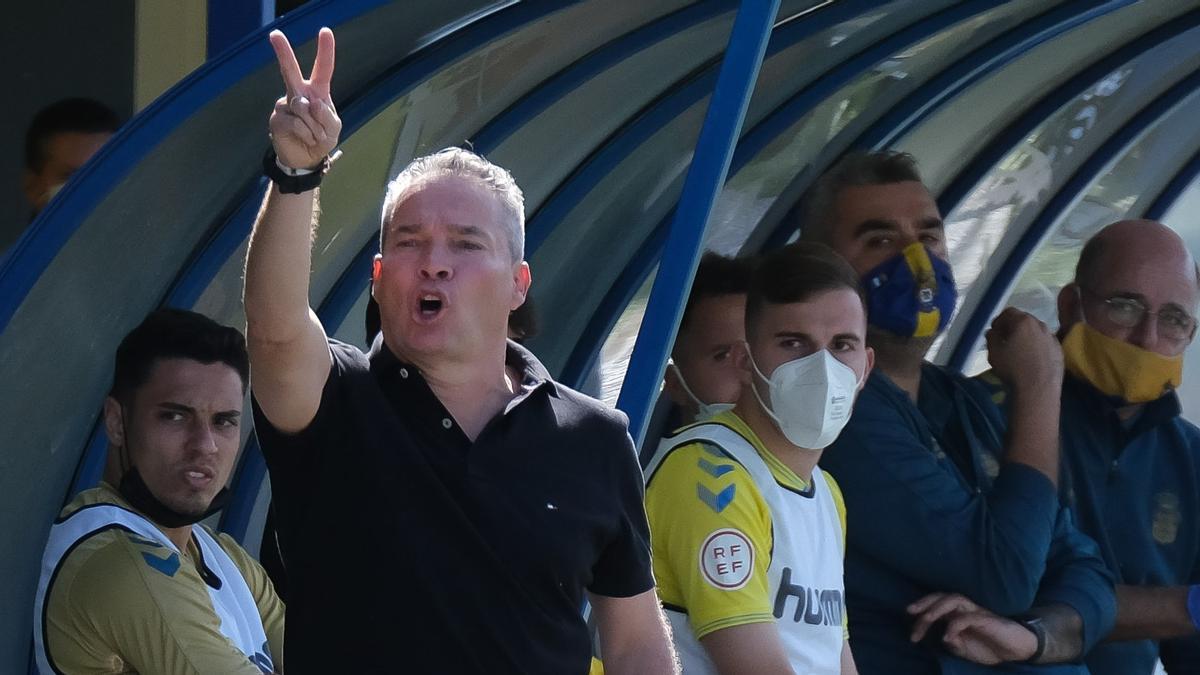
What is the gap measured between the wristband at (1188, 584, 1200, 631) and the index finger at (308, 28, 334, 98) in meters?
3.13

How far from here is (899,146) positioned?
676cm

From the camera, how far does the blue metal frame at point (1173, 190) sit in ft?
26.5

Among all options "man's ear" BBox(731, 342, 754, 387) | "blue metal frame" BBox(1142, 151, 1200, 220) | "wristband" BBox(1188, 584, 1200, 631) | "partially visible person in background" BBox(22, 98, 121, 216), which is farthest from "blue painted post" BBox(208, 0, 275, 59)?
"blue metal frame" BBox(1142, 151, 1200, 220)

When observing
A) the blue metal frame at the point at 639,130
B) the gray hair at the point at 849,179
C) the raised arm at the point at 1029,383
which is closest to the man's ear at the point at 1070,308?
the raised arm at the point at 1029,383

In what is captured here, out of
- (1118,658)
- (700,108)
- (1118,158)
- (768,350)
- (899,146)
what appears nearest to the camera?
(768,350)

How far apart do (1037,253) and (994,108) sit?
3.12ft

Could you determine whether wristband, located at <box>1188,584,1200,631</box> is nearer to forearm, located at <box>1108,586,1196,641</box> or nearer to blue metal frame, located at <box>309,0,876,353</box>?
forearm, located at <box>1108,586,1196,641</box>

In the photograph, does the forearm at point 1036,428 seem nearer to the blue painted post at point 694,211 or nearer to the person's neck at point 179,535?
the blue painted post at point 694,211

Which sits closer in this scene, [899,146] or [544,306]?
[544,306]

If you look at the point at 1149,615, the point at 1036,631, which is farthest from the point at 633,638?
the point at 1149,615

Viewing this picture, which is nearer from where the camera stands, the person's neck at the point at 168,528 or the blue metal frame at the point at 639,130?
the person's neck at the point at 168,528

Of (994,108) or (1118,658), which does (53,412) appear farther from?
(994,108)

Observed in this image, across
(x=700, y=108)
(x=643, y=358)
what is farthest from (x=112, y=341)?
(x=700, y=108)

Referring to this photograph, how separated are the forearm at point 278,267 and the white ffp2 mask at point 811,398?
160 cm
